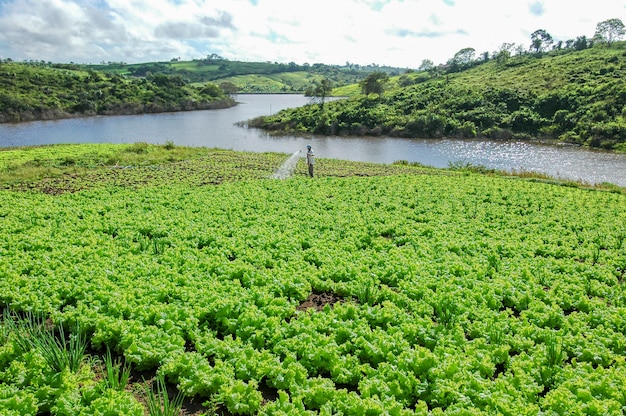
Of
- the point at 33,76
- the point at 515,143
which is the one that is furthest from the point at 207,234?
the point at 33,76

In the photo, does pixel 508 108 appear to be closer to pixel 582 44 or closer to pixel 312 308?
pixel 582 44

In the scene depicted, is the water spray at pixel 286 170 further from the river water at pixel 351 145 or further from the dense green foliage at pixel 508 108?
the dense green foliage at pixel 508 108

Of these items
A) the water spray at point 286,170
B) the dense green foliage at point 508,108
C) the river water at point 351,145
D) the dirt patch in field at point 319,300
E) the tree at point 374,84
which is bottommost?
the dirt patch in field at point 319,300

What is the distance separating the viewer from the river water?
166 ft

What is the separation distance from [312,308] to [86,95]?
5147 inches

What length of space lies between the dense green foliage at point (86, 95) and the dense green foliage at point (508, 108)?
50974 mm

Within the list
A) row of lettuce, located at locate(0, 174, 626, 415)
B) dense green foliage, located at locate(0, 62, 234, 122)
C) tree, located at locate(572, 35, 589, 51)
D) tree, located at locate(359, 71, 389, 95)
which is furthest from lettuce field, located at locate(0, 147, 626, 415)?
tree, located at locate(572, 35, 589, 51)

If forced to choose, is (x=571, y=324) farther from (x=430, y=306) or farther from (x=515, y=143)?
(x=515, y=143)

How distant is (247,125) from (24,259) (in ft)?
285

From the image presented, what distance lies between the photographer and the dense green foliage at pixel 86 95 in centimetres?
10275

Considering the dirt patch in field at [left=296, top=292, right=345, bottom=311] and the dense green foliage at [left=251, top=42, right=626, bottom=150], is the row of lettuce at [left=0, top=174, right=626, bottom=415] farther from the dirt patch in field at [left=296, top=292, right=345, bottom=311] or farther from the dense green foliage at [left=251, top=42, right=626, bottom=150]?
the dense green foliage at [left=251, top=42, right=626, bottom=150]

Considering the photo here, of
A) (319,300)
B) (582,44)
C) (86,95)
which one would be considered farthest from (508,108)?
(86,95)

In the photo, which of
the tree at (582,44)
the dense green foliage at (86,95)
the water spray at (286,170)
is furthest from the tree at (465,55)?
the water spray at (286,170)

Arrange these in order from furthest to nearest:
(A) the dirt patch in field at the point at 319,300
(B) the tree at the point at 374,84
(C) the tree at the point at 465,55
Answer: (C) the tree at the point at 465,55
(B) the tree at the point at 374,84
(A) the dirt patch in field at the point at 319,300
